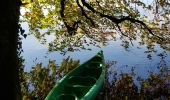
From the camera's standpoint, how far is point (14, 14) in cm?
418

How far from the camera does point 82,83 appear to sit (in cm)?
1066

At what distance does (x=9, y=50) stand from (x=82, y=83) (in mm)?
6718

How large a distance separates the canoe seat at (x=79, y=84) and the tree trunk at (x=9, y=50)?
5066 millimetres

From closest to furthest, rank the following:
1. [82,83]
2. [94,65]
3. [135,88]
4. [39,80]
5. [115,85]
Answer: [39,80]
[135,88]
[115,85]
[82,83]
[94,65]

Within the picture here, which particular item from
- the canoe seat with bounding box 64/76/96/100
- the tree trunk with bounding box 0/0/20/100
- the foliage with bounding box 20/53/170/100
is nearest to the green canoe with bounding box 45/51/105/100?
the canoe seat with bounding box 64/76/96/100

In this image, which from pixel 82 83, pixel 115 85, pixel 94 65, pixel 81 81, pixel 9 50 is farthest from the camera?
pixel 94 65

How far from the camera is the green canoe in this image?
28.5ft

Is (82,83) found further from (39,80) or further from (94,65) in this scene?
(94,65)

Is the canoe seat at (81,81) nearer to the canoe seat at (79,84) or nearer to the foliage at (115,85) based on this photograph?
the canoe seat at (79,84)

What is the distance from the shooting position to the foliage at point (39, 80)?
9953mm

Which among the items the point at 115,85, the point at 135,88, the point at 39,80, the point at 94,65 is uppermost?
the point at 94,65

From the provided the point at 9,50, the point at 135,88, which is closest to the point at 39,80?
the point at 135,88

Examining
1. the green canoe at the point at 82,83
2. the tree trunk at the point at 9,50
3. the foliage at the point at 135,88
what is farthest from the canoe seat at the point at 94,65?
the tree trunk at the point at 9,50

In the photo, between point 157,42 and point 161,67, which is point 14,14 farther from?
point 157,42
